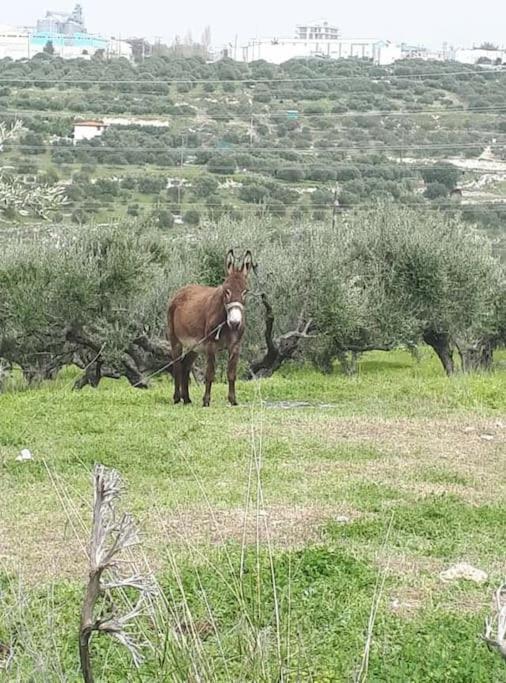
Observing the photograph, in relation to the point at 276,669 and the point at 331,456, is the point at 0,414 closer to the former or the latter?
the point at 331,456

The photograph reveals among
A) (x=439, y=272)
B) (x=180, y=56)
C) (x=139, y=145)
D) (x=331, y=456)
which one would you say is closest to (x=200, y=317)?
(x=331, y=456)

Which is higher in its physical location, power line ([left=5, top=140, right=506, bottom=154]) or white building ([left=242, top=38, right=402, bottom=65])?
white building ([left=242, top=38, right=402, bottom=65])

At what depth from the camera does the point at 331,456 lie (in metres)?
11.4

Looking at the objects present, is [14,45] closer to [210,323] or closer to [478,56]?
A: [478,56]

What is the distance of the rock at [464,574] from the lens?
700 cm

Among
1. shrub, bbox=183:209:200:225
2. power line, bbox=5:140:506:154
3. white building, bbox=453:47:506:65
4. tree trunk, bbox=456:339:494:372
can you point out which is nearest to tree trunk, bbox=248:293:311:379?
tree trunk, bbox=456:339:494:372

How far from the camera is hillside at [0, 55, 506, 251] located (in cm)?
5197

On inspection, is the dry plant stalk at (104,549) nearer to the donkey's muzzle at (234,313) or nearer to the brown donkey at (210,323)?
the brown donkey at (210,323)

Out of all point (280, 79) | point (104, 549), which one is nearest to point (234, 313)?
point (104, 549)

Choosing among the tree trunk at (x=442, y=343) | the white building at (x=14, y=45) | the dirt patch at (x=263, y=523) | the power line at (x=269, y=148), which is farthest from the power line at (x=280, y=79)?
the dirt patch at (x=263, y=523)

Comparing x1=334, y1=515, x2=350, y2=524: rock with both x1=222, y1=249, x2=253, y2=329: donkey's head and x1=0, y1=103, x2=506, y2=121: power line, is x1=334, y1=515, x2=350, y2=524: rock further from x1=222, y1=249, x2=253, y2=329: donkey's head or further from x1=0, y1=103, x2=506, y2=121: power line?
x1=0, y1=103, x2=506, y2=121: power line

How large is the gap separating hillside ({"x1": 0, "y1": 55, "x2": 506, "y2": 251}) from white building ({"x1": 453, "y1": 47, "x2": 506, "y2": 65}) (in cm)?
639

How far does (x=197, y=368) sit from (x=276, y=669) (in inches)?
816

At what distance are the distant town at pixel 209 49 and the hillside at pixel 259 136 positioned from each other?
7.22 meters
